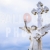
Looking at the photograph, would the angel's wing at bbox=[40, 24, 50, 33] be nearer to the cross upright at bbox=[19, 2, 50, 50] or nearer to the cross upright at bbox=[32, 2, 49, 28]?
the cross upright at bbox=[19, 2, 50, 50]

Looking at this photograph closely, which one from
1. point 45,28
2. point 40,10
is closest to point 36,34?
point 45,28

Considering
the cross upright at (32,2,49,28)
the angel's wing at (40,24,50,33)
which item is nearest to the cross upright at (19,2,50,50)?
the angel's wing at (40,24,50,33)

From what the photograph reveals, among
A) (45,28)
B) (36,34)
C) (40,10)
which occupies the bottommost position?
(36,34)

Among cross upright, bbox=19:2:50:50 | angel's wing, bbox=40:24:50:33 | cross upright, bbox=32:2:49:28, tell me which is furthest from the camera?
cross upright, bbox=32:2:49:28

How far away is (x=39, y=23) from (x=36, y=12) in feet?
1.47

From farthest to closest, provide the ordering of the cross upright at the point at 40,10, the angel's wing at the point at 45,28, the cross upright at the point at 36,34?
the cross upright at the point at 40,10 < the angel's wing at the point at 45,28 < the cross upright at the point at 36,34

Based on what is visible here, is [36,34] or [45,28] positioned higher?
[45,28]

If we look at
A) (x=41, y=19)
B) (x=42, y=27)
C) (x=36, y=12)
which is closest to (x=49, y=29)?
(x=42, y=27)

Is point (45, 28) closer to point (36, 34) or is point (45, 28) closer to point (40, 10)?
point (36, 34)

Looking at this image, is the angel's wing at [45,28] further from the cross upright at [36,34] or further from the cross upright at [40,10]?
the cross upright at [40,10]

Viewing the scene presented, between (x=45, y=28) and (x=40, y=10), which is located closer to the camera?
(x=45, y=28)

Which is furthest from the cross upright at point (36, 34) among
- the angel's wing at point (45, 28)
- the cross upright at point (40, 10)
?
the cross upright at point (40, 10)

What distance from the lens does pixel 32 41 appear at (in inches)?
164

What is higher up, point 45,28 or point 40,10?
point 40,10
